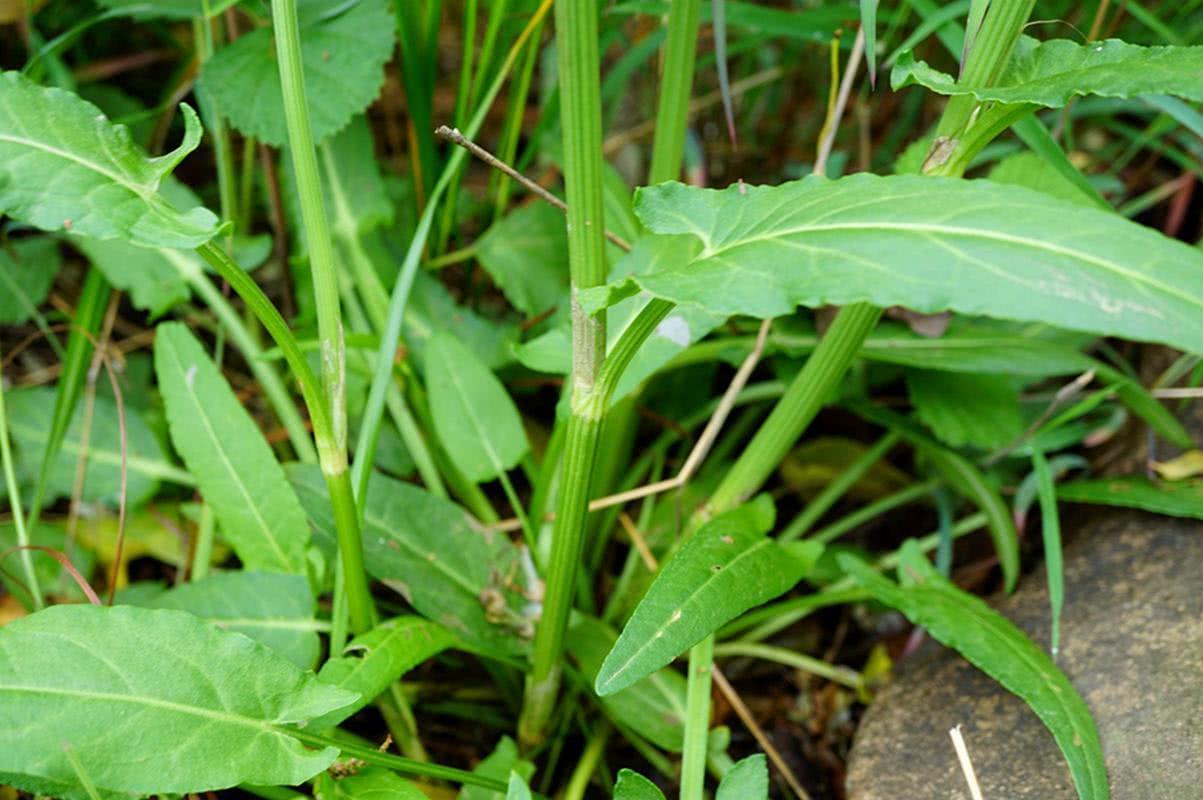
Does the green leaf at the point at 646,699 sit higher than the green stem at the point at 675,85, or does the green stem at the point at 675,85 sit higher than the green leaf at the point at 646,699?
the green stem at the point at 675,85

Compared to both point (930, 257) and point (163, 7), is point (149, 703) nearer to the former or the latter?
point (930, 257)

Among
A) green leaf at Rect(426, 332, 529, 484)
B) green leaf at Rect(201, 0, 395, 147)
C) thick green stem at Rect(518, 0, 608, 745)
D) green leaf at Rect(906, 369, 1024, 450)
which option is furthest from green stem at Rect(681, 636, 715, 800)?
green leaf at Rect(201, 0, 395, 147)

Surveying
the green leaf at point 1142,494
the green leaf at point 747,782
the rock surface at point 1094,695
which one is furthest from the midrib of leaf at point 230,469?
the green leaf at point 1142,494

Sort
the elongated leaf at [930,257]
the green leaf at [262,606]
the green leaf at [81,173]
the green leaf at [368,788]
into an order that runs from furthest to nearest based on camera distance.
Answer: the green leaf at [262,606] → the green leaf at [368,788] → the green leaf at [81,173] → the elongated leaf at [930,257]

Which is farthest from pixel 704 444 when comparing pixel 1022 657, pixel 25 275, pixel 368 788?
pixel 25 275

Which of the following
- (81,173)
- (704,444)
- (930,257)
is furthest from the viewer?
→ (704,444)

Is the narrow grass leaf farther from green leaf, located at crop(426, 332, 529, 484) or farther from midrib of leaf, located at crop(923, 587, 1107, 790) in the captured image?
green leaf, located at crop(426, 332, 529, 484)

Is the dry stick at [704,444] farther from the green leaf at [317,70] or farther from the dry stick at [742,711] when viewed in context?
the green leaf at [317,70]

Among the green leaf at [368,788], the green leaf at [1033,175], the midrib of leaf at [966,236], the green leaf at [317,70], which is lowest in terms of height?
the green leaf at [368,788]
